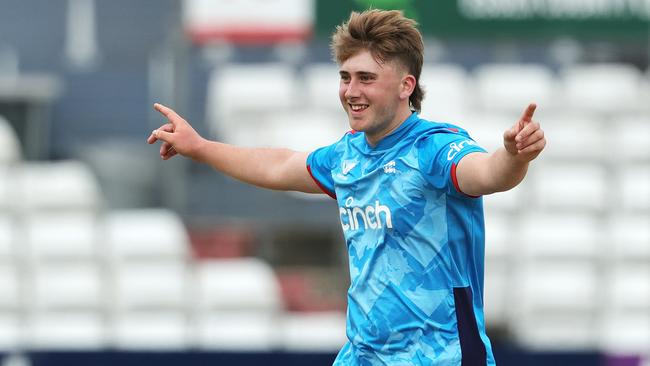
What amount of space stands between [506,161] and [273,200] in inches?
227

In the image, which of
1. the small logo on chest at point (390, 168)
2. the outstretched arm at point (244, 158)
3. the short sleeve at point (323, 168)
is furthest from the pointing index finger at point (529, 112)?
the outstretched arm at point (244, 158)

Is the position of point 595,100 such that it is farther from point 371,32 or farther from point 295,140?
point 371,32

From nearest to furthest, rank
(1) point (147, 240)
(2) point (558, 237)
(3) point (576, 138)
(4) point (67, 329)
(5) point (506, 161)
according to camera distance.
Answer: (5) point (506, 161)
(4) point (67, 329)
(1) point (147, 240)
(2) point (558, 237)
(3) point (576, 138)

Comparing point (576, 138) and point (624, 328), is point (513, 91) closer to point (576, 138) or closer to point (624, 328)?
point (576, 138)

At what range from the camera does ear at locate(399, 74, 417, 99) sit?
12.3ft

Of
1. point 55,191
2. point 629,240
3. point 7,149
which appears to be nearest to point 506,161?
point 629,240

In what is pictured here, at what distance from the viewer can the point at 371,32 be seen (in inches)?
145

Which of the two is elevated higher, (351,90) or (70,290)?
(351,90)

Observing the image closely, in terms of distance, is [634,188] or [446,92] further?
[446,92]

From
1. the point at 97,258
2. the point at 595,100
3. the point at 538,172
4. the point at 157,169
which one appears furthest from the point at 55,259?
the point at 595,100

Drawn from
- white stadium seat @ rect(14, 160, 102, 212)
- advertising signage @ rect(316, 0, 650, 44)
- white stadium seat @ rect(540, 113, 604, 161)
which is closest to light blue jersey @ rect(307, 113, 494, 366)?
advertising signage @ rect(316, 0, 650, 44)

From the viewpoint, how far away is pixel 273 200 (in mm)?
8969

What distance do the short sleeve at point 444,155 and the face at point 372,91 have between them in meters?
0.16

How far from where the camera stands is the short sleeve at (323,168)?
4.04 m
